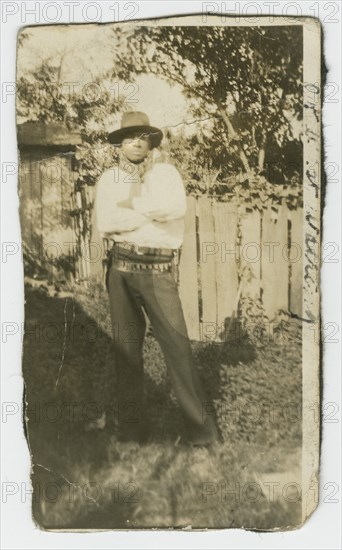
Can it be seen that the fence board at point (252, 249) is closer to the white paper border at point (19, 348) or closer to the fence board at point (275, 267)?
the fence board at point (275, 267)

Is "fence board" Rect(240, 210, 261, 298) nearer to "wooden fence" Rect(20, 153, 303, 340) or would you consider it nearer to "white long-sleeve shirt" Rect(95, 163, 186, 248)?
"wooden fence" Rect(20, 153, 303, 340)

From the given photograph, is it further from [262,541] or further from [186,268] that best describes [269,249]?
[262,541]

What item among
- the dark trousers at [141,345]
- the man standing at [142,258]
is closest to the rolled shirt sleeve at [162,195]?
the man standing at [142,258]

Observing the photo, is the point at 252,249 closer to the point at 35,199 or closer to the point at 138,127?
the point at 138,127

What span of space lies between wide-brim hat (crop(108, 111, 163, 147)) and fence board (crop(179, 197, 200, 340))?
168 mm

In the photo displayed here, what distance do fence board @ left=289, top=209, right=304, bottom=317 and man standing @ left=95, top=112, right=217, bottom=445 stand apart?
0.76 ft

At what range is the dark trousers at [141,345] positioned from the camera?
4.47 ft

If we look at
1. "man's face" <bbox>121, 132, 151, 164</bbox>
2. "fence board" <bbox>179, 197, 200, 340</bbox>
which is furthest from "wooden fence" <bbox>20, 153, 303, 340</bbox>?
"man's face" <bbox>121, 132, 151, 164</bbox>

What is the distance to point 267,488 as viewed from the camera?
4.57 feet

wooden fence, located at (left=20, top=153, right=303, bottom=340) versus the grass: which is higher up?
wooden fence, located at (left=20, top=153, right=303, bottom=340)

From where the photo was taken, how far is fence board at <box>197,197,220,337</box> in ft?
4.45

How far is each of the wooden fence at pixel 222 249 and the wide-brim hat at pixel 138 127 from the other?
13cm

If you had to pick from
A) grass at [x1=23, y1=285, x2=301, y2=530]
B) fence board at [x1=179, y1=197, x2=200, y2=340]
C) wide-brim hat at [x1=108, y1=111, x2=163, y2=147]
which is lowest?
grass at [x1=23, y1=285, x2=301, y2=530]

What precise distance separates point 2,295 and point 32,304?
0.07 metres
